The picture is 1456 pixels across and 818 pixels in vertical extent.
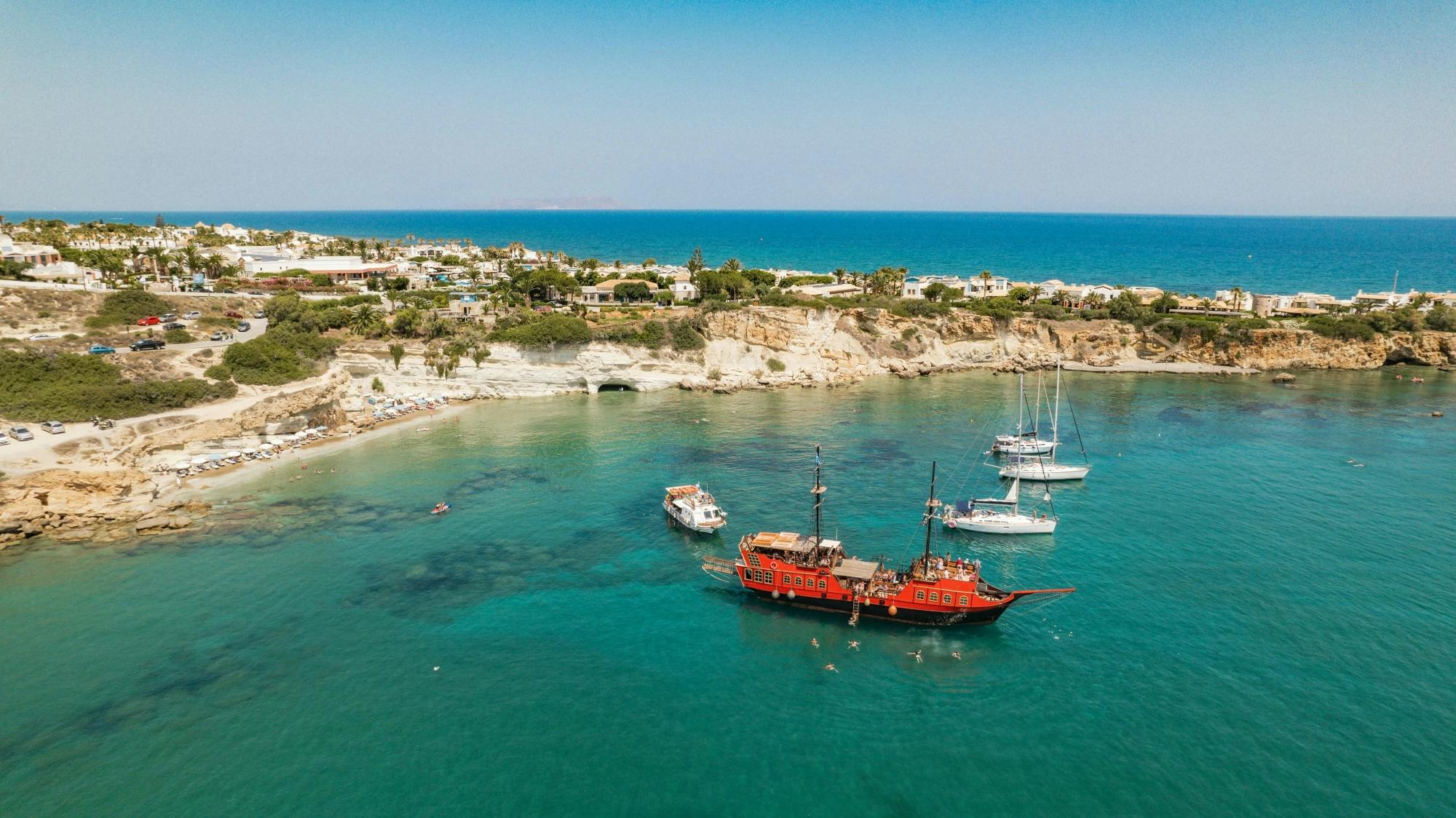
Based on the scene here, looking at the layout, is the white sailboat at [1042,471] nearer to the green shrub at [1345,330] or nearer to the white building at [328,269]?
the green shrub at [1345,330]

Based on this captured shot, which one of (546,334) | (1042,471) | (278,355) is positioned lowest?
(1042,471)

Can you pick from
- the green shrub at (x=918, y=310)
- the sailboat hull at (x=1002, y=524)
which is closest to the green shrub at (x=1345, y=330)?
the green shrub at (x=918, y=310)

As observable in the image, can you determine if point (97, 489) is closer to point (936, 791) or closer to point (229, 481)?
point (229, 481)

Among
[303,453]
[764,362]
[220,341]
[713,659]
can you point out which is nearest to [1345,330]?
[764,362]

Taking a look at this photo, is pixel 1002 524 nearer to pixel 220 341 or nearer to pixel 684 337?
pixel 684 337

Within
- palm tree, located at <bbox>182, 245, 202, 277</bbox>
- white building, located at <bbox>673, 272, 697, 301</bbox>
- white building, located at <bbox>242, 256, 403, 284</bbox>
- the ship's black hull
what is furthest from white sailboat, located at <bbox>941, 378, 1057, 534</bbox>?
palm tree, located at <bbox>182, 245, 202, 277</bbox>

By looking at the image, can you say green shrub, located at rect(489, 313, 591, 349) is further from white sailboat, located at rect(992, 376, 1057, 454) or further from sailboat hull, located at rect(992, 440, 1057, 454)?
sailboat hull, located at rect(992, 440, 1057, 454)
